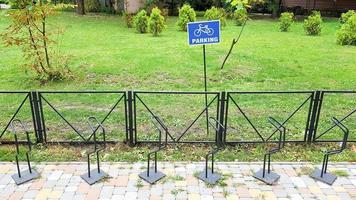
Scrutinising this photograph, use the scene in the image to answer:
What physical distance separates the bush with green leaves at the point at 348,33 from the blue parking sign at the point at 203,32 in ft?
32.1

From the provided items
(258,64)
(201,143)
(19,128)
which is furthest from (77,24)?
(201,143)

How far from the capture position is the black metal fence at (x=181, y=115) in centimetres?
551

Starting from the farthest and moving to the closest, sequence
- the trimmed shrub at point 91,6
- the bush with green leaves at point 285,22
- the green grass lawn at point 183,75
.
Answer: the trimmed shrub at point 91,6
the bush with green leaves at point 285,22
the green grass lawn at point 183,75

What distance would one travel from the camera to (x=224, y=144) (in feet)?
18.9

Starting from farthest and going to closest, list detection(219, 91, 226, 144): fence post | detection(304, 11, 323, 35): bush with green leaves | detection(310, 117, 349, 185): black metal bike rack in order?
detection(304, 11, 323, 35): bush with green leaves < detection(219, 91, 226, 144): fence post < detection(310, 117, 349, 185): black metal bike rack

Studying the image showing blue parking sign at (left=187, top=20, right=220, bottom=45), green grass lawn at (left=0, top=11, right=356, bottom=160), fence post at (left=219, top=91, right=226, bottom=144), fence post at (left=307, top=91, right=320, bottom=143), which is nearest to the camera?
fence post at (left=219, top=91, right=226, bottom=144)

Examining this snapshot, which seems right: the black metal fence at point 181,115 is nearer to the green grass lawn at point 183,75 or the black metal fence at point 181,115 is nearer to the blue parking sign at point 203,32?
the green grass lawn at point 183,75

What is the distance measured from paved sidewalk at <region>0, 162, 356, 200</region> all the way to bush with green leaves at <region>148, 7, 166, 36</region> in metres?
11.1

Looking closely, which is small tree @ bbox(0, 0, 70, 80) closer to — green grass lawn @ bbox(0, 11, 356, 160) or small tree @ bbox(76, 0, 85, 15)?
green grass lawn @ bbox(0, 11, 356, 160)

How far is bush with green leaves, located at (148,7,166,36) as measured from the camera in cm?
1529

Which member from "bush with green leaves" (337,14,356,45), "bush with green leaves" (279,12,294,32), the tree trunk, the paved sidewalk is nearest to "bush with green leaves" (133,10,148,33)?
"bush with green leaves" (279,12,294,32)

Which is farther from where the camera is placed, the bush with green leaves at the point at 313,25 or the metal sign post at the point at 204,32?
the bush with green leaves at the point at 313,25

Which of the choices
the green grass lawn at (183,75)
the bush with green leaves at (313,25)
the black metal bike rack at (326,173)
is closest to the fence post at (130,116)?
the green grass lawn at (183,75)

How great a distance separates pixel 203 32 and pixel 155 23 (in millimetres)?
10253
